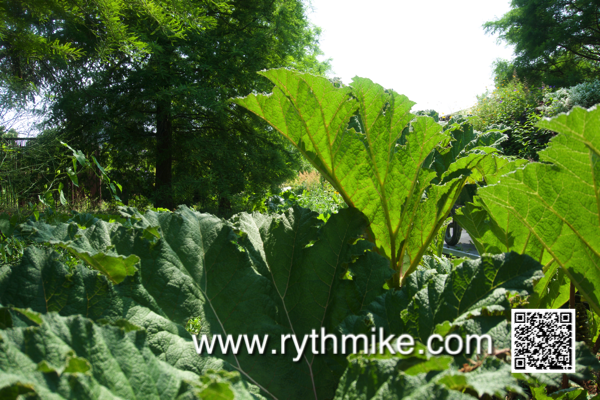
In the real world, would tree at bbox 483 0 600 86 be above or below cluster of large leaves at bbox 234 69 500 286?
above

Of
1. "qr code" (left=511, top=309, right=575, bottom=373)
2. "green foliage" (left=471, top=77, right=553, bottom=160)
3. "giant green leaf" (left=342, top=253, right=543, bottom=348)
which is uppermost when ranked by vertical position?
"green foliage" (left=471, top=77, right=553, bottom=160)

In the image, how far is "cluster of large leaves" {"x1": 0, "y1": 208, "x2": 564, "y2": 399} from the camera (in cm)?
53

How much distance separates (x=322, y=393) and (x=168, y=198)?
9235mm

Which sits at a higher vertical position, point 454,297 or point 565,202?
point 565,202

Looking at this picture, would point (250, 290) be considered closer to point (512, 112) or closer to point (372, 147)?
point (372, 147)

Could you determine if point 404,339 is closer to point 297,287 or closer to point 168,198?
point 297,287

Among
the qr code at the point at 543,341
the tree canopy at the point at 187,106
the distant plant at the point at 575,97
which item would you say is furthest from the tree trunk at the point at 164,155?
the distant plant at the point at 575,97

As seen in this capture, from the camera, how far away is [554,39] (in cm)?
1836

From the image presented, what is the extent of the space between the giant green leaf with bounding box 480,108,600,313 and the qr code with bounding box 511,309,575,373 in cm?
10

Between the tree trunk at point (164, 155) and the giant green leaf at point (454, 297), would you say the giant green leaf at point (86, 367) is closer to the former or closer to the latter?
the giant green leaf at point (454, 297)

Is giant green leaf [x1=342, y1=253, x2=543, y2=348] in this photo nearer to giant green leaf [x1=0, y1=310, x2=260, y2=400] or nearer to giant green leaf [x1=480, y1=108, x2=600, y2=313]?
giant green leaf [x1=480, y1=108, x2=600, y2=313]

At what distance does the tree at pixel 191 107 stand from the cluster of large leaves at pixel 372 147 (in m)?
8.10

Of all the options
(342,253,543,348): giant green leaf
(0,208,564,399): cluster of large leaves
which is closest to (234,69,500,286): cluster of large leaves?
(0,208,564,399): cluster of large leaves

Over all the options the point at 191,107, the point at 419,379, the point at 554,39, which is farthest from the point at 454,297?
the point at 554,39
